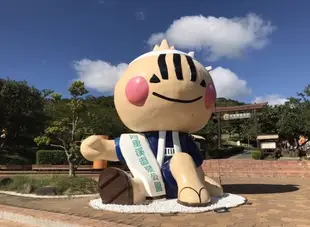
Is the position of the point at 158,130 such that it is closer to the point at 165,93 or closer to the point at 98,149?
the point at 165,93

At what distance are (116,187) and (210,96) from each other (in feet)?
10.8

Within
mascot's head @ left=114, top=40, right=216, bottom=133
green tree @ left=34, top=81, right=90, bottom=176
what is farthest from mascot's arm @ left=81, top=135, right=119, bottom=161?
green tree @ left=34, top=81, right=90, bottom=176

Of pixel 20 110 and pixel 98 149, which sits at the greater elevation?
pixel 20 110

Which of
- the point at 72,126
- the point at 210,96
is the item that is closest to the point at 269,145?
the point at 72,126

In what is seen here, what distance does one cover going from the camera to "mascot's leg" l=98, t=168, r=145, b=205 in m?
8.03

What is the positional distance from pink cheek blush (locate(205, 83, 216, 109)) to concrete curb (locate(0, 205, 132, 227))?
14.1ft

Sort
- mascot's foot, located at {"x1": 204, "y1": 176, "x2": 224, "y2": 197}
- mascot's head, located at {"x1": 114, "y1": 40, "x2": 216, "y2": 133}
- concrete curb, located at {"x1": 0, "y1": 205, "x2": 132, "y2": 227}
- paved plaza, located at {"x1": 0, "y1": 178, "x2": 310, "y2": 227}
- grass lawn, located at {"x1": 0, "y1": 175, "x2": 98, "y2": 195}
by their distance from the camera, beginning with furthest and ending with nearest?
grass lawn, located at {"x1": 0, "y1": 175, "x2": 98, "y2": 195}, mascot's foot, located at {"x1": 204, "y1": 176, "x2": 224, "y2": 197}, mascot's head, located at {"x1": 114, "y1": 40, "x2": 216, "y2": 133}, paved plaza, located at {"x1": 0, "y1": 178, "x2": 310, "y2": 227}, concrete curb, located at {"x1": 0, "y1": 205, "x2": 132, "y2": 227}

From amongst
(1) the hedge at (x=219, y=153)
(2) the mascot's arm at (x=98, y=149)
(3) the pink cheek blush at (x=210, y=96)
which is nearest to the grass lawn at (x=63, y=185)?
(2) the mascot's arm at (x=98, y=149)

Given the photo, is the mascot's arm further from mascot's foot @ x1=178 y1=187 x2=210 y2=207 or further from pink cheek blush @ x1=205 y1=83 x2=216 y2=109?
pink cheek blush @ x1=205 y1=83 x2=216 y2=109

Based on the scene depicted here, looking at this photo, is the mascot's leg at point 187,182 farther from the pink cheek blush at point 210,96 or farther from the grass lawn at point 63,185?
the grass lawn at point 63,185

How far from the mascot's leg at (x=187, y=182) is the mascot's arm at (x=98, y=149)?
163 centimetres

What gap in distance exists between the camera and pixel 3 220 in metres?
7.71

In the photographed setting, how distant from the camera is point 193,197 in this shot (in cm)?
779

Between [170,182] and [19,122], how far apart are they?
27491mm
